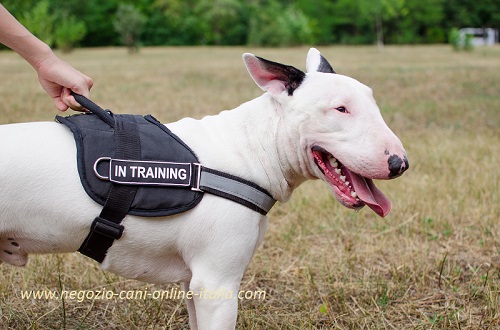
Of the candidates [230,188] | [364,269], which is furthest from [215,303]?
[364,269]

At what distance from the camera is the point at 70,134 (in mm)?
2051

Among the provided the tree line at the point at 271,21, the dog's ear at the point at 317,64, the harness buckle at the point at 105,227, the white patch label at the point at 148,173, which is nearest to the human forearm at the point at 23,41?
the white patch label at the point at 148,173

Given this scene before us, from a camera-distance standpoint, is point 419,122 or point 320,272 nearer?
point 320,272

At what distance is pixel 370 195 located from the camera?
2131mm

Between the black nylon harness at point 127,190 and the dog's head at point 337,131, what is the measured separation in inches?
9.5

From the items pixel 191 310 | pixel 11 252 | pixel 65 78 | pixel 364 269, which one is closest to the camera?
pixel 11 252

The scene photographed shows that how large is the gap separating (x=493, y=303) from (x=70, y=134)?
2055 mm

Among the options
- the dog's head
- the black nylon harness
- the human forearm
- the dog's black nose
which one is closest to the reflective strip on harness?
the black nylon harness

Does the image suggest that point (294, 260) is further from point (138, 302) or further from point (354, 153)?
point (354, 153)

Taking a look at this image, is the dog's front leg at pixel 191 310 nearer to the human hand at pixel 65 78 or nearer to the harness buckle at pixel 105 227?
the harness buckle at pixel 105 227

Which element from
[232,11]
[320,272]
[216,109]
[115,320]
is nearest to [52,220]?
[115,320]

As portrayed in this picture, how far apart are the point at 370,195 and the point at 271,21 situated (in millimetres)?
38762

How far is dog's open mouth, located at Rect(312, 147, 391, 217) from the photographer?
2.10 meters

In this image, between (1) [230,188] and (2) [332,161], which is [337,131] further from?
(1) [230,188]
